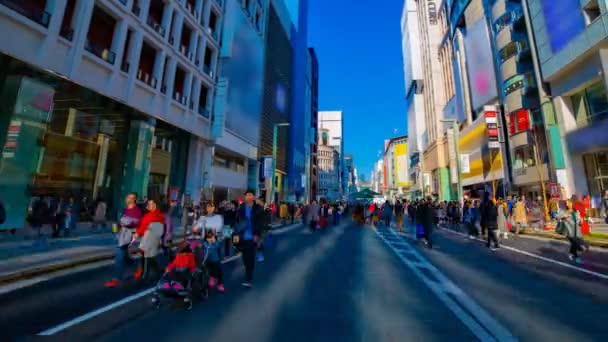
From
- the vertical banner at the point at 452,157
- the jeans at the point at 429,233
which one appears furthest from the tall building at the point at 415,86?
the jeans at the point at 429,233

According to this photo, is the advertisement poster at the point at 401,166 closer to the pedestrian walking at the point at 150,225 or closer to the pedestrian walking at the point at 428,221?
the pedestrian walking at the point at 428,221

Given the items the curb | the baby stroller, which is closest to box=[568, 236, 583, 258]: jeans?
the baby stroller

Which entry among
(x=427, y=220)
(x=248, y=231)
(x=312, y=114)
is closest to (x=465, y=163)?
(x=427, y=220)

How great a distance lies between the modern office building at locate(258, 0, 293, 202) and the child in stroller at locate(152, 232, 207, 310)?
28353 millimetres

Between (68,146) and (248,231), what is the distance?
14.7 meters

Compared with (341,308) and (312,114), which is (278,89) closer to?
(312,114)

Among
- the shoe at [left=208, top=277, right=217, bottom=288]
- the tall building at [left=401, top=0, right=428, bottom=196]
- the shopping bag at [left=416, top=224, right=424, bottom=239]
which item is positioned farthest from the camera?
the tall building at [left=401, top=0, right=428, bottom=196]

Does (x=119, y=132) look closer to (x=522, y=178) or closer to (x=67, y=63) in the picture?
(x=67, y=63)

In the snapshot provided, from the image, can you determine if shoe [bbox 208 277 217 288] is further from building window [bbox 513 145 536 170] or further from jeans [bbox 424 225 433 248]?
building window [bbox 513 145 536 170]

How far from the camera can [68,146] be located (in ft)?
48.6

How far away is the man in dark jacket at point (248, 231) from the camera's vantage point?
5383mm

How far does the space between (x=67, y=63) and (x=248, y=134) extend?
65.2 feet

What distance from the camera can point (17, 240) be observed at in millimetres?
10219

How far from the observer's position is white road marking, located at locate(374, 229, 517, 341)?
3.24 meters
